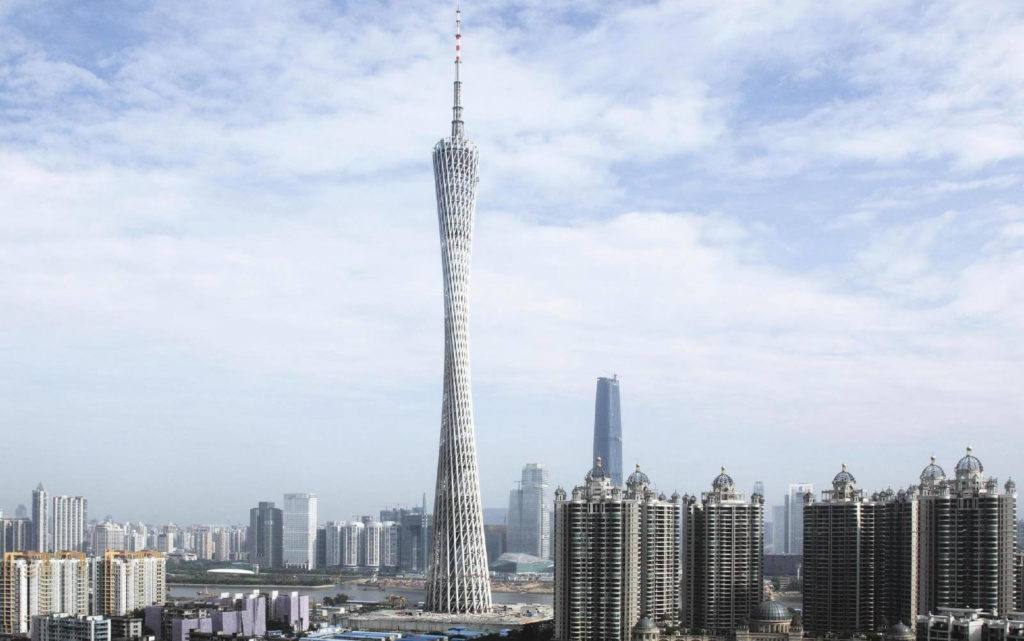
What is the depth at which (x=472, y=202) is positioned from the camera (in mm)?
51219

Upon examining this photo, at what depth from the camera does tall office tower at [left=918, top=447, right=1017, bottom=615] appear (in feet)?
131

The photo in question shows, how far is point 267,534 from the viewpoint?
127 meters

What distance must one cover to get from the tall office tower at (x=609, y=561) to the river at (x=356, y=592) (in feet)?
119

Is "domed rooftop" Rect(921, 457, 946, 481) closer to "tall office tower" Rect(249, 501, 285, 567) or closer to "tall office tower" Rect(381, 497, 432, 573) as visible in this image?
"tall office tower" Rect(381, 497, 432, 573)

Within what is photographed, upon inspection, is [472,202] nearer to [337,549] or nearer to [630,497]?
[630,497]

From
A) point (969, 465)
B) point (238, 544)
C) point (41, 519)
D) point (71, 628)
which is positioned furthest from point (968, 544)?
point (238, 544)

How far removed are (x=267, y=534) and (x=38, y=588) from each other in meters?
72.5

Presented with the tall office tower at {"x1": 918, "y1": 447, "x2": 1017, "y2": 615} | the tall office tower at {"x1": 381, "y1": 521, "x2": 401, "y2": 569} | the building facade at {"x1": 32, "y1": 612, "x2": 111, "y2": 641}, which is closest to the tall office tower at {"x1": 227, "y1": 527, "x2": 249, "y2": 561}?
the tall office tower at {"x1": 381, "y1": 521, "x2": 401, "y2": 569}

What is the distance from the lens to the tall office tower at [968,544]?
4006cm

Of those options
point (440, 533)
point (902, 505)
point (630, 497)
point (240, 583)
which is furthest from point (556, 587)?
point (240, 583)

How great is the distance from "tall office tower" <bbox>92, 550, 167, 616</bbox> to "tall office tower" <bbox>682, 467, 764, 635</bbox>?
2532cm

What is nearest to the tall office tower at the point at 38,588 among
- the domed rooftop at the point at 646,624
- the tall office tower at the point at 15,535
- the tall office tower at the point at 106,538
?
the domed rooftop at the point at 646,624

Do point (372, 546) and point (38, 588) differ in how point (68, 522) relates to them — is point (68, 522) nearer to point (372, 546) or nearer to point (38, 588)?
point (372, 546)

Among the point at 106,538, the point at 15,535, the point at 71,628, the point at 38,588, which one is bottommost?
the point at 106,538
